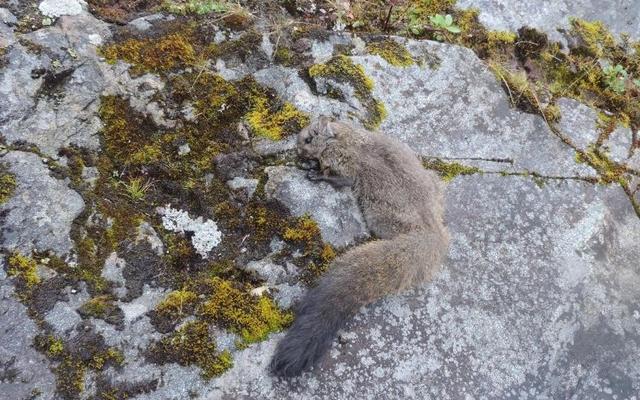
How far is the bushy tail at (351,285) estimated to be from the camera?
372 cm

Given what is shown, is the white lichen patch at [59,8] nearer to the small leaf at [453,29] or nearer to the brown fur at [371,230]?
the brown fur at [371,230]

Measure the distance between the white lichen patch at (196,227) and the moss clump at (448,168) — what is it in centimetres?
207

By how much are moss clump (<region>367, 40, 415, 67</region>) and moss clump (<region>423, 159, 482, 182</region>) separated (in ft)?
3.72

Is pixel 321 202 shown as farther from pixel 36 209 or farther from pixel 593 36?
pixel 593 36

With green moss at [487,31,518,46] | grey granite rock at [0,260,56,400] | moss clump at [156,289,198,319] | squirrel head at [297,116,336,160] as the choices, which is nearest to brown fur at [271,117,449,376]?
squirrel head at [297,116,336,160]

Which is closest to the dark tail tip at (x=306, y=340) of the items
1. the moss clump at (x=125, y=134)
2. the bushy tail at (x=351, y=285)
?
the bushy tail at (x=351, y=285)

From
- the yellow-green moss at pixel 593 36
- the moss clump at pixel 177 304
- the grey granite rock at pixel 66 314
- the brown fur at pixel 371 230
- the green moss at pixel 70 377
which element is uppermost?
the yellow-green moss at pixel 593 36

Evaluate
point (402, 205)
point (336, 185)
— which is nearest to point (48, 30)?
point (336, 185)

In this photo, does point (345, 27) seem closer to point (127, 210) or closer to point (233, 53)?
point (233, 53)

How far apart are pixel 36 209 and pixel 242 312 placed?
5.49ft

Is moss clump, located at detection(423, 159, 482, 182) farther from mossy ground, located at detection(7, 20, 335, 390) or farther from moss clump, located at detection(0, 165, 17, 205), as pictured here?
moss clump, located at detection(0, 165, 17, 205)

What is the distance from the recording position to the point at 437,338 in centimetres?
420

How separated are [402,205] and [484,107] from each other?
1626 millimetres

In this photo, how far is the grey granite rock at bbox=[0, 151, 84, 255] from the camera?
392 centimetres
